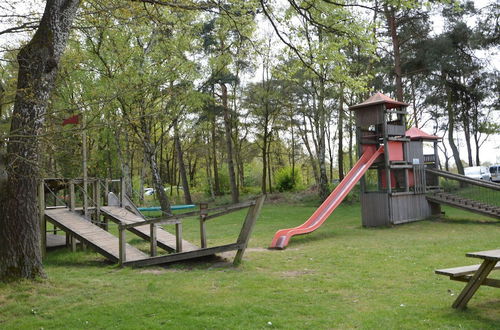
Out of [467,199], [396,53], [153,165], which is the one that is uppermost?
[396,53]

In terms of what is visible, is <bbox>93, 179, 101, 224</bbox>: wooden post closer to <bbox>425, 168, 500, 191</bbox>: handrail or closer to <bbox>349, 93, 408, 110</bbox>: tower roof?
<bbox>349, 93, 408, 110</bbox>: tower roof

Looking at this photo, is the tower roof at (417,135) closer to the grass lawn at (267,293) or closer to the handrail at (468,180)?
the handrail at (468,180)

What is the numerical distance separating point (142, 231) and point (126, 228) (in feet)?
7.91

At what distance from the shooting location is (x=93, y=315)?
525 cm

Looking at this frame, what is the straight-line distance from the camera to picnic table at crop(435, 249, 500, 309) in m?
4.64

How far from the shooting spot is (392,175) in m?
16.9

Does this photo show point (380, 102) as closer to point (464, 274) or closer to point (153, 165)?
point (153, 165)

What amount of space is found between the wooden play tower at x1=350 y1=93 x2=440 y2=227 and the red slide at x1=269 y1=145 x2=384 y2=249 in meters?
0.32

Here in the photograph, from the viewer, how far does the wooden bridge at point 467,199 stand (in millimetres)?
14758

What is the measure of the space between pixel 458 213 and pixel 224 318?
16.1 metres

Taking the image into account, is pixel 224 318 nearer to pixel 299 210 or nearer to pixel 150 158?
pixel 150 158

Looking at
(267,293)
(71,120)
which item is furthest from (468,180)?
(71,120)

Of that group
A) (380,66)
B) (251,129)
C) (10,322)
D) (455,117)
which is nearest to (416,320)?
A: (10,322)

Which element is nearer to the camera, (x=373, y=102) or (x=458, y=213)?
(x=373, y=102)
